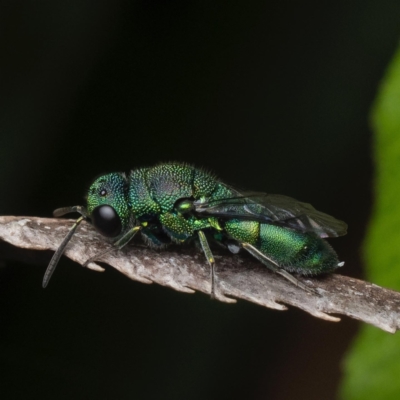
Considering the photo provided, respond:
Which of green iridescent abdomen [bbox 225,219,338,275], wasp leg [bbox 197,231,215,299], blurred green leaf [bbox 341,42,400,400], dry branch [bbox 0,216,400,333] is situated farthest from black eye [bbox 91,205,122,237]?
blurred green leaf [bbox 341,42,400,400]

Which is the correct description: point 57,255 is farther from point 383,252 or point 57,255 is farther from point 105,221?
point 383,252

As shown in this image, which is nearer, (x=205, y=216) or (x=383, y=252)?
(x=383, y=252)

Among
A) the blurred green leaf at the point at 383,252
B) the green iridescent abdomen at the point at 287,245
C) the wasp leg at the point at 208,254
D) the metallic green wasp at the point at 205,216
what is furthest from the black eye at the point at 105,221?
the blurred green leaf at the point at 383,252

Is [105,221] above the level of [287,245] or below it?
below

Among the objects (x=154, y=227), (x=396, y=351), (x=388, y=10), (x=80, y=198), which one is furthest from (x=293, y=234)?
(x=388, y=10)

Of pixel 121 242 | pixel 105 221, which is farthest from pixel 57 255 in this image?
pixel 105 221

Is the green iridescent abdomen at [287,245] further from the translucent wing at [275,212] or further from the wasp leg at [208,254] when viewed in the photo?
the wasp leg at [208,254]
